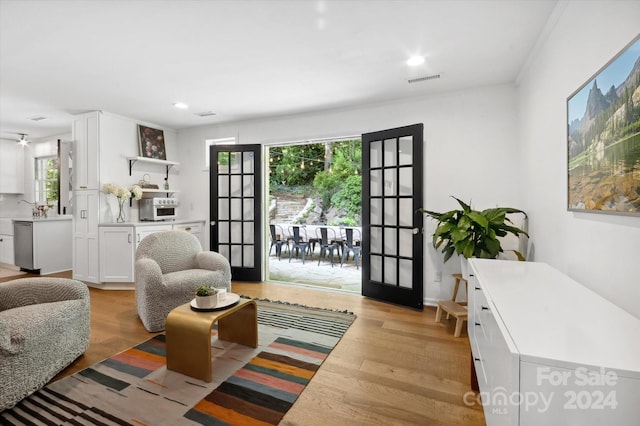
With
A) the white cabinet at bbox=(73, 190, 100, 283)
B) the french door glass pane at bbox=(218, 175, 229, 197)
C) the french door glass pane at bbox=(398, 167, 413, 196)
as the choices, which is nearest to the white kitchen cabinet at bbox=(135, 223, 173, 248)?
the white cabinet at bbox=(73, 190, 100, 283)

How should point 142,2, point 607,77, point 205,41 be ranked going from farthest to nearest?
point 205,41 → point 142,2 → point 607,77

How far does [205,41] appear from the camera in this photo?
248cm

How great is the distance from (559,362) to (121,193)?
199 inches

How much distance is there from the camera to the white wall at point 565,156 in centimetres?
135

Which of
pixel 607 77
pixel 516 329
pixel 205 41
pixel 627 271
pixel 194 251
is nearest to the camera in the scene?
pixel 516 329

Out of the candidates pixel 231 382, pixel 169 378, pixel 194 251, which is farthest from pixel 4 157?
pixel 231 382

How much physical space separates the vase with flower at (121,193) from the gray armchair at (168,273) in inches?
60.7

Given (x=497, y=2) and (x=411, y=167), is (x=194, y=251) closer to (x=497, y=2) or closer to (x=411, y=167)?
(x=411, y=167)

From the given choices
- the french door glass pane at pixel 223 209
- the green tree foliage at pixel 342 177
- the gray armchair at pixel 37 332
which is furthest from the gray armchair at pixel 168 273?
the green tree foliage at pixel 342 177

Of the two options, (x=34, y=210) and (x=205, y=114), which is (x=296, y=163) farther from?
(x=34, y=210)

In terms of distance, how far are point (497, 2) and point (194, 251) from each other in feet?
11.9

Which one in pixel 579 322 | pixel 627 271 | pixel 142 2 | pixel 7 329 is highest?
pixel 142 2

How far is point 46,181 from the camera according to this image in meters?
6.14

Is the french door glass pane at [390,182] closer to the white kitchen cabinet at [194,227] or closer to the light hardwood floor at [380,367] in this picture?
the light hardwood floor at [380,367]
